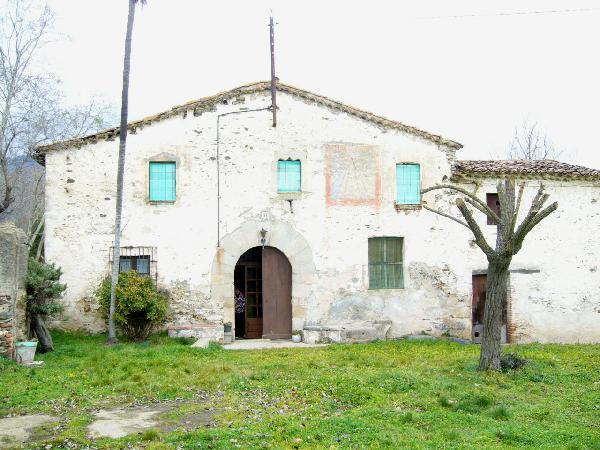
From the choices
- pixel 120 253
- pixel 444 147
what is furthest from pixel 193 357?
pixel 444 147

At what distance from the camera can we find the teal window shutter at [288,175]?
17141 millimetres

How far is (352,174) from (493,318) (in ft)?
21.9

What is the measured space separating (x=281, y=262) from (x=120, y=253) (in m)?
4.11

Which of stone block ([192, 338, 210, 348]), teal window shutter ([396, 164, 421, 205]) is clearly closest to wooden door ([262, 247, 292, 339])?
stone block ([192, 338, 210, 348])

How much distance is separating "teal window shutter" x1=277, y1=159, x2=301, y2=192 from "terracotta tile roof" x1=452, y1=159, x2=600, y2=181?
426 centimetres

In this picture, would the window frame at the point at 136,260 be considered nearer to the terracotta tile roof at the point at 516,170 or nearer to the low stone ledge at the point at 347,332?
the low stone ledge at the point at 347,332

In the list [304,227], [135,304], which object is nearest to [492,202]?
[304,227]

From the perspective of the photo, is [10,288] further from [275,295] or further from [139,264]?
[275,295]

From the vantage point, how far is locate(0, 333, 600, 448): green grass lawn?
737 centimetres

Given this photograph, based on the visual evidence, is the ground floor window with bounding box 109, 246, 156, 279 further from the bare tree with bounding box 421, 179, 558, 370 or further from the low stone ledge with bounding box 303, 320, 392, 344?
the bare tree with bounding box 421, 179, 558, 370

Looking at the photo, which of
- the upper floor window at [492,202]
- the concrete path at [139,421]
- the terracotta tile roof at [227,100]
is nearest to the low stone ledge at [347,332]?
the upper floor window at [492,202]

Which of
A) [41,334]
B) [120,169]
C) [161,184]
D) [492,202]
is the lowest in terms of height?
[41,334]

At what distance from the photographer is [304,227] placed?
56.1ft

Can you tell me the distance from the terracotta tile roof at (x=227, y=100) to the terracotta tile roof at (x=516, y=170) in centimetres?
70
